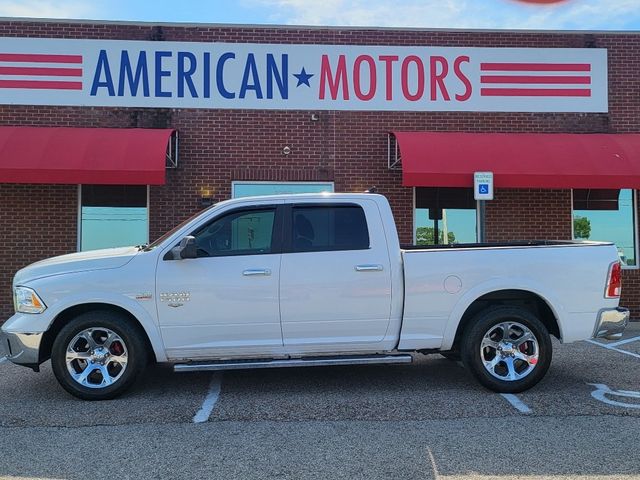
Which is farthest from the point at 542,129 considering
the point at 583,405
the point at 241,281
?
the point at 241,281

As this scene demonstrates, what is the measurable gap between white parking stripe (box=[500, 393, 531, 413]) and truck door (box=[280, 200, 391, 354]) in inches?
52.1

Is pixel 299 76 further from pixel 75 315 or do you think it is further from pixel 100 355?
pixel 100 355

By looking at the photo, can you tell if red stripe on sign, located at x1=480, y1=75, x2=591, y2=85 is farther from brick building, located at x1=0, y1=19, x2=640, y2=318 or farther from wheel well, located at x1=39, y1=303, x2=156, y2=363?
wheel well, located at x1=39, y1=303, x2=156, y2=363

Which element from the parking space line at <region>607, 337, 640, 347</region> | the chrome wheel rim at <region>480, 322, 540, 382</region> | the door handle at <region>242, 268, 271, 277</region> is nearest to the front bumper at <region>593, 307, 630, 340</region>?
the chrome wheel rim at <region>480, 322, 540, 382</region>

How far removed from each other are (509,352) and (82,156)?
7.35 meters

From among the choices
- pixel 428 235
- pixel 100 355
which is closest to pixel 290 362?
pixel 100 355

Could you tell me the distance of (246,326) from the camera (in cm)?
534

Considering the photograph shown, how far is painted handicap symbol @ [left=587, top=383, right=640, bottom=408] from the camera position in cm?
523

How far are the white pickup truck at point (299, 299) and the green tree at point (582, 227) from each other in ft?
18.7

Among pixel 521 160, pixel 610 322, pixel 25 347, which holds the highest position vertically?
pixel 521 160

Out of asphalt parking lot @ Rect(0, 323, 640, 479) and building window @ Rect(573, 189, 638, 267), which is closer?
asphalt parking lot @ Rect(0, 323, 640, 479)

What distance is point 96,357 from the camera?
5297 millimetres

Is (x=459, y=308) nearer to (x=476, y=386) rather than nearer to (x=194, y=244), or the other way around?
(x=476, y=386)

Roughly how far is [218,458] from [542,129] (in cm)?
940
